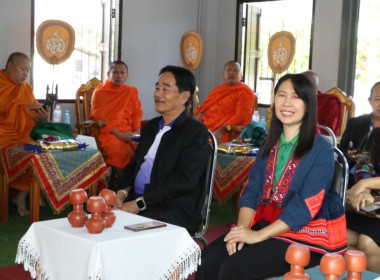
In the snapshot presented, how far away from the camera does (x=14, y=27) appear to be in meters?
5.39

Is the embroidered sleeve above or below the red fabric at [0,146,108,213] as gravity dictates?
above

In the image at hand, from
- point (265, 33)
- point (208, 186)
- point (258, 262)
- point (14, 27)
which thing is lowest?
point (258, 262)

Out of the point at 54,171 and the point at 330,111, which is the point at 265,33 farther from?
the point at 54,171

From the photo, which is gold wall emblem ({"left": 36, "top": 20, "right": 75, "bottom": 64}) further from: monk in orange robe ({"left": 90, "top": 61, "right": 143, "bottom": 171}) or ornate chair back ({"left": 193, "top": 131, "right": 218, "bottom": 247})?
ornate chair back ({"left": 193, "top": 131, "right": 218, "bottom": 247})

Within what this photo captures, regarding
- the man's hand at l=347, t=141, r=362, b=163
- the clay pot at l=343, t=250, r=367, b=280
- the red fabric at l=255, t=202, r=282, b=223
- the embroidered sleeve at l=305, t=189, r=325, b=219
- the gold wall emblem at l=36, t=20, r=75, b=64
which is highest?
the gold wall emblem at l=36, t=20, r=75, b=64

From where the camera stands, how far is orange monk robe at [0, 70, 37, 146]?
4574 mm

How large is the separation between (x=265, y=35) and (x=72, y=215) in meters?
5.26

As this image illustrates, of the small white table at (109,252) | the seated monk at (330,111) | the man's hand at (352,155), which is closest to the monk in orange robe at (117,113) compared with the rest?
the seated monk at (330,111)

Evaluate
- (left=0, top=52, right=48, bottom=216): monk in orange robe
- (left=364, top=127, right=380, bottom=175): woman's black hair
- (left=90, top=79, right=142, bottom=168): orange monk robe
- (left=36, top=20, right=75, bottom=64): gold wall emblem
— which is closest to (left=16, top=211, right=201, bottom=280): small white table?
(left=364, top=127, right=380, bottom=175): woman's black hair

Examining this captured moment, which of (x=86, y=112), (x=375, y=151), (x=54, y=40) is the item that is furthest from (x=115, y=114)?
(x=375, y=151)

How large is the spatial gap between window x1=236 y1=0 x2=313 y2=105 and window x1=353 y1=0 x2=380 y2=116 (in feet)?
1.80

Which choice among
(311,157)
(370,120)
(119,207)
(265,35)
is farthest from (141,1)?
(311,157)

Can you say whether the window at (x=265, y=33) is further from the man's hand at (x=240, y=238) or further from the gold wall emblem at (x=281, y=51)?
the man's hand at (x=240, y=238)

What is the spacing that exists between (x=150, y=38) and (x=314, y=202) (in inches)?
197
